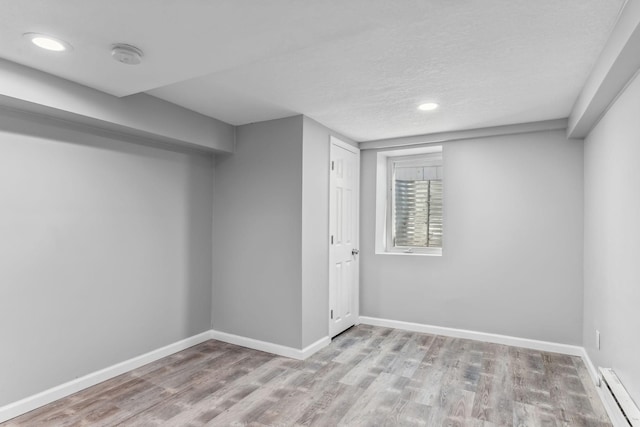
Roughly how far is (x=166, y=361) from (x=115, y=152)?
1916 mm

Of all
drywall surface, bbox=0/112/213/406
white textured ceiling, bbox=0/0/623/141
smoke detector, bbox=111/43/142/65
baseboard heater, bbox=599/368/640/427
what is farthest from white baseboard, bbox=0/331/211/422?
baseboard heater, bbox=599/368/640/427

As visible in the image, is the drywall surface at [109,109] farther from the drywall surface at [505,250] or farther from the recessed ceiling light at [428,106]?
the drywall surface at [505,250]

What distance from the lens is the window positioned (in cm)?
449

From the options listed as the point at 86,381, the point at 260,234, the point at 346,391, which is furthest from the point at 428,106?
the point at 86,381

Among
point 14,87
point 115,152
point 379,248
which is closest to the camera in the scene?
point 14,87

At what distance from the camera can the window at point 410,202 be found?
4.49m

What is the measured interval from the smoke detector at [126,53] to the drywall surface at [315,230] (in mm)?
1710

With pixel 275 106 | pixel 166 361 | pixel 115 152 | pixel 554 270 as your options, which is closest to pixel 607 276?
pixel 554 270

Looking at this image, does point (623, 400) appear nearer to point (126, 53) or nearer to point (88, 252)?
point (126, 53)

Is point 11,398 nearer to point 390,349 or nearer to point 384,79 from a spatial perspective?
point 390,349

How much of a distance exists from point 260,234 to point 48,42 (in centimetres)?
226

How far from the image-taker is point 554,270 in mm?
3648

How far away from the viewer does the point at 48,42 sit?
193 cm

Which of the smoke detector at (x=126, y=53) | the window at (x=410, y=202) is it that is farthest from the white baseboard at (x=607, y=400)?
the smoke detector at (x=126, y=53)
